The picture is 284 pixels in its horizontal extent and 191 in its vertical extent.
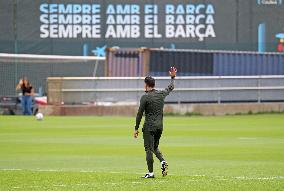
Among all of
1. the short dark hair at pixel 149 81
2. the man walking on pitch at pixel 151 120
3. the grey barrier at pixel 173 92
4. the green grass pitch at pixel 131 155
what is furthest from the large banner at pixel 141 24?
the short dark hair at pixel 149 81

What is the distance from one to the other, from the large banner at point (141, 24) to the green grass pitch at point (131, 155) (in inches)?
796

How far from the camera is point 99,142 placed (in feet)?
87.7

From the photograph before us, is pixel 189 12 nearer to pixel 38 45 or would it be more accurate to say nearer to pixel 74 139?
pixel 38 45

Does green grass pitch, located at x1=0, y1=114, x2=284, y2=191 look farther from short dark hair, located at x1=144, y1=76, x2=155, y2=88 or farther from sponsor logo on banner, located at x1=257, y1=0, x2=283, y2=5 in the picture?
sponsor logo on banner, located at x1=257, y1=0, x2=283, y2=5

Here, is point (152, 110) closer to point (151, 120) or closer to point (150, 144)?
point (151, 120)

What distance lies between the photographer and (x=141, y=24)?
6034 cm

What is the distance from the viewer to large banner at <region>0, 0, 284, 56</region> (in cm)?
5738

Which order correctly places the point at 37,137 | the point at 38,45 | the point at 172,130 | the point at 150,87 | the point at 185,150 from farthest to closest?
1. the point at 38,45
2. the point at 172,130
3. the point at 37,137
4. the point at 185,150
5. the point at 150,87

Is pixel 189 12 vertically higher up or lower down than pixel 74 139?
higher up

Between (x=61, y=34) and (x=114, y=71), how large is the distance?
11.6 meters

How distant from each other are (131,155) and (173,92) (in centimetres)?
2024

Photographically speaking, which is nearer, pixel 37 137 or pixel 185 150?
pixel 185 150

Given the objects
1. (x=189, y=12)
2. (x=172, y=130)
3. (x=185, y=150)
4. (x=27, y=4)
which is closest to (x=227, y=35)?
(x=189, y=12)

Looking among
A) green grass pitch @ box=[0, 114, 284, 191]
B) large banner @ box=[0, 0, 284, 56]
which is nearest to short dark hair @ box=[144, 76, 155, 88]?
green grass pitch @ box=[0, 114, 284, 191]
